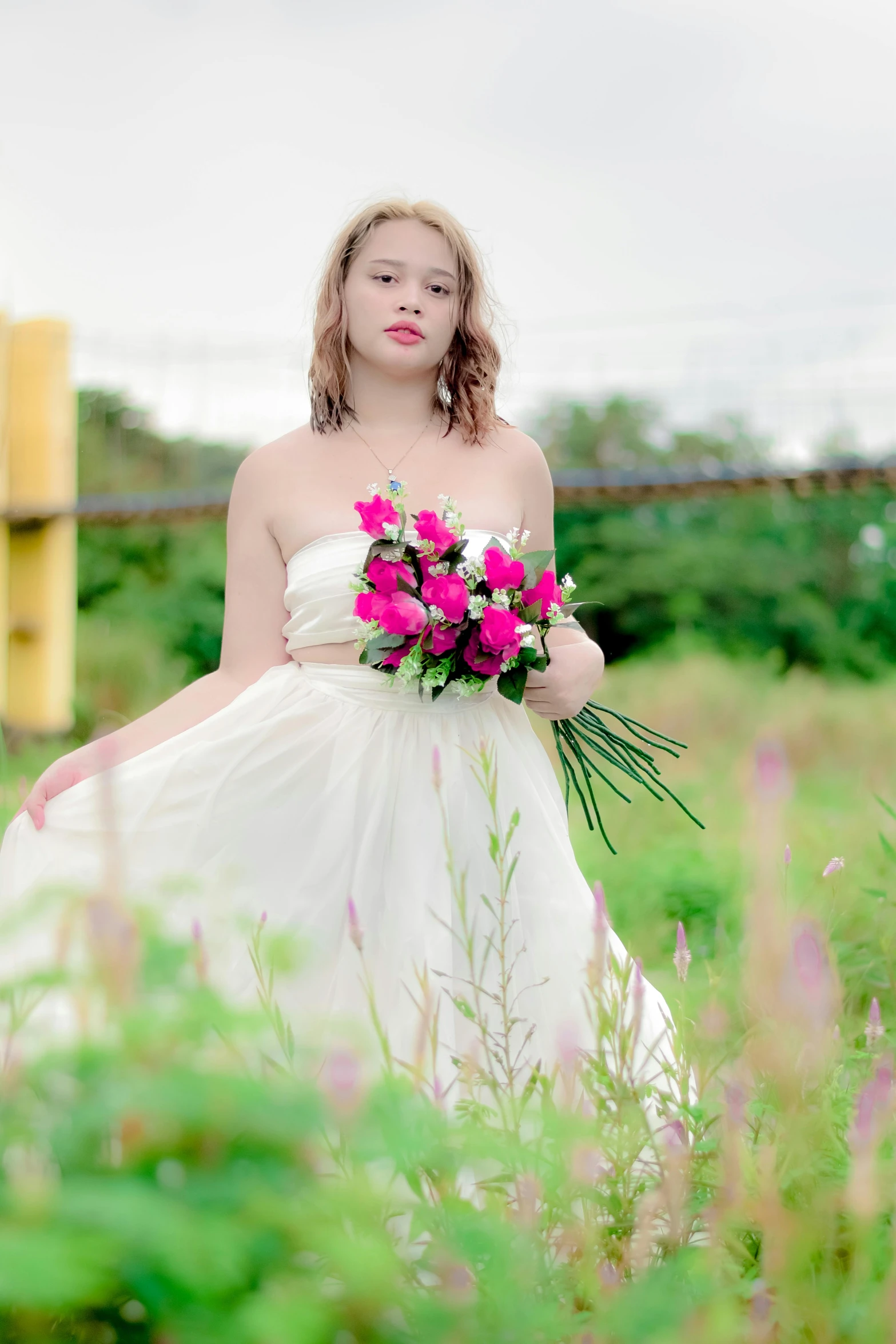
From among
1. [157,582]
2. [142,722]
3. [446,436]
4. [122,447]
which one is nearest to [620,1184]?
[142,722]

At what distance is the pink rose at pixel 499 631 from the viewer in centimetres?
175

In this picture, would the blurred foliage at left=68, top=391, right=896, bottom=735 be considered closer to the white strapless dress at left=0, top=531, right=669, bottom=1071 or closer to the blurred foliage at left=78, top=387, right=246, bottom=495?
the blurred foliage at left=78, top=387, right=246, bottom=495

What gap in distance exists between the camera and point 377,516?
1856mm

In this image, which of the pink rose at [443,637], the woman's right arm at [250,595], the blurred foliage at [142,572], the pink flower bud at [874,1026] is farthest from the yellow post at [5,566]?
the pink flower bud at [874,1026]

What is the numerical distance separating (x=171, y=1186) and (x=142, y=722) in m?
1.53

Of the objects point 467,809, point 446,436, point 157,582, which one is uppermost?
point 446,436

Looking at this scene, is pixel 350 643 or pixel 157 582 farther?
pixel 157 582

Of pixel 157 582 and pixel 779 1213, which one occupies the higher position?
pixel 779 1213

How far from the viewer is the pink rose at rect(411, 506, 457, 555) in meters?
1.80

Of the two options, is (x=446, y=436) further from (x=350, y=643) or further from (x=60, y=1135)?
(x=60, y=1135)

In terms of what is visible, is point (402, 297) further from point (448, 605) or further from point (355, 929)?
point (355, 929)

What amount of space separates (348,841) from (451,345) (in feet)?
3.43

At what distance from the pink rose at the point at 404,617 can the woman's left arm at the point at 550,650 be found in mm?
289

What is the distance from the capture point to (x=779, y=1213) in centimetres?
65
